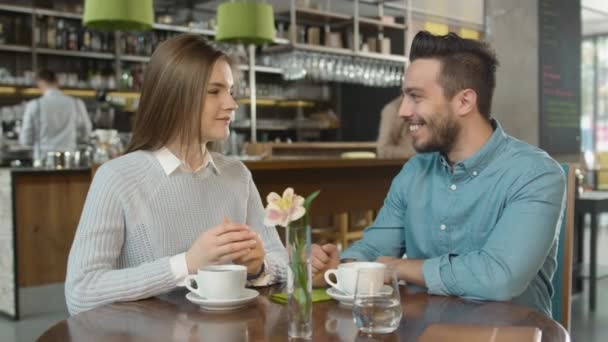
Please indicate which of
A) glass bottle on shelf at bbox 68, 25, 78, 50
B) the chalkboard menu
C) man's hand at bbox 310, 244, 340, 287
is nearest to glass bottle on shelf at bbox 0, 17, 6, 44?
glass bottle on shelf at bbox 68, 25, 78, 50

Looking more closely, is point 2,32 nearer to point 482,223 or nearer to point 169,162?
point 169,162

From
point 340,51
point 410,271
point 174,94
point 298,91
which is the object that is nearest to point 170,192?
point 174,94

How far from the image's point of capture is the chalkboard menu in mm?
4629

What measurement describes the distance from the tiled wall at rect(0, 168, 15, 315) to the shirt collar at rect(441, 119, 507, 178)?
134 inches

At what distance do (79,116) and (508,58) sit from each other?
13.5 ft

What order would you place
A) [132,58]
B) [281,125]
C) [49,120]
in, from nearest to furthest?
[49,120] < [132,58] < [281,125]

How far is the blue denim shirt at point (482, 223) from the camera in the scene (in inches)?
58.9

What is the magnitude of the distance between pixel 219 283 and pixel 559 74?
408cm

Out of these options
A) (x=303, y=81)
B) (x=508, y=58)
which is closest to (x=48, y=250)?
(x=508, y=58)

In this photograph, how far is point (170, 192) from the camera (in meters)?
1.69

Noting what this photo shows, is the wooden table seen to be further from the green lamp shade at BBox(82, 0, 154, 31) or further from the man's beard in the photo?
the green lamp shade at BBox(82, 0, 154, 31)

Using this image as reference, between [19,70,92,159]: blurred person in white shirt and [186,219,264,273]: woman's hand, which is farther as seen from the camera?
[19,70,92,159]: blurred person in white shirt

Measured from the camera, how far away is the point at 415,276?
5.06ft

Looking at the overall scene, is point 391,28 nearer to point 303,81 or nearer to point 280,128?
point 303,81
